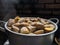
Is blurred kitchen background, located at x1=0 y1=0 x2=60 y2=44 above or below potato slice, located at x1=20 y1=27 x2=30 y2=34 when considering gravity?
below

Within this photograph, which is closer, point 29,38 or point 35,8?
point 29,38

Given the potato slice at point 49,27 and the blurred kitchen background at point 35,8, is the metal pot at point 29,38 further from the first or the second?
the blurred kitchen background at point 35,8

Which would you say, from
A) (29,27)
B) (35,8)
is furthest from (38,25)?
(35,8)

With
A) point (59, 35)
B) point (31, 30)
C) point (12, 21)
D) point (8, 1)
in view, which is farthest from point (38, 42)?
point (8, 1)

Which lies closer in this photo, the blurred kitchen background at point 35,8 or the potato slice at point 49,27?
the potato slice at point 49,27

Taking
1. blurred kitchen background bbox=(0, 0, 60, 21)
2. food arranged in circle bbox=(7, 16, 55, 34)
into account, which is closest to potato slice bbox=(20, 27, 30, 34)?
food arranged in circle bbox=(7, 16, 55, 34)

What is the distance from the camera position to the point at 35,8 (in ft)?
4.08

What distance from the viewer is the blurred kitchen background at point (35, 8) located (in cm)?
122

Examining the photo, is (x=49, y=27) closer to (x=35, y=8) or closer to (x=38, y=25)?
(x=38, y=25)

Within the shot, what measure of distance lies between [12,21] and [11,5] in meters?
0.41

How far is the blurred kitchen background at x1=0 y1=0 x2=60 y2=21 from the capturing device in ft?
4.02

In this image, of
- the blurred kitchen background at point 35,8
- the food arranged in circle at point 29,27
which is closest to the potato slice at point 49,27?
the food arranged in circle at point 29,27

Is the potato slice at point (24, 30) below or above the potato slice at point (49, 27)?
above

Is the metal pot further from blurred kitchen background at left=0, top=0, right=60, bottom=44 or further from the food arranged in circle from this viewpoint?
blurred kitchen background at left=0, top=0, right=60, bottom=44
